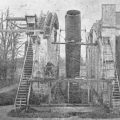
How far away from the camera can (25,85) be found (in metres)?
14.3

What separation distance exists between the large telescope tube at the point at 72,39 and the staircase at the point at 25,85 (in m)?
2.27

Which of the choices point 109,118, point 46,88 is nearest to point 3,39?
point 46,88

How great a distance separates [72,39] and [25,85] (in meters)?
3.68

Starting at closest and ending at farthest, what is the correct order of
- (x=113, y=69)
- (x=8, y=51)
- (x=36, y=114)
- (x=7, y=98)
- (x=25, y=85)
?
(x=36, y=114)
(x=25, y=85)
(x=113, y=69)
(x=7, y=98)
(x=8, y=51)

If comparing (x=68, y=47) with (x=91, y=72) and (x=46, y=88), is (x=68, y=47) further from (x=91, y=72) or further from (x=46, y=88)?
(x=91, y=72)

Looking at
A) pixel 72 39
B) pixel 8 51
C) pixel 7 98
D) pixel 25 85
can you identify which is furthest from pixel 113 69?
pixel 8 51

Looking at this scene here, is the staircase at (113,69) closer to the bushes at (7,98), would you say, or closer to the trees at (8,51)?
the bushes at (7,98)

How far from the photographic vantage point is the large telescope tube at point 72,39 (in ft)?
48.8

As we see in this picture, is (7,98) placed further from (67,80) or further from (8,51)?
(8,51)

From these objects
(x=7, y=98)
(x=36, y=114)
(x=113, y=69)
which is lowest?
(x=36, y=114)

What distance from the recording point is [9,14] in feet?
107

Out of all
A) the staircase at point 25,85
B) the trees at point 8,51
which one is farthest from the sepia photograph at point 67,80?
the trees at point 8,51

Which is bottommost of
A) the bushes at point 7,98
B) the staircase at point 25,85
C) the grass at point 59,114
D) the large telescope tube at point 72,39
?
the grass at point 59,114

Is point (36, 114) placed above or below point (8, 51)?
below
